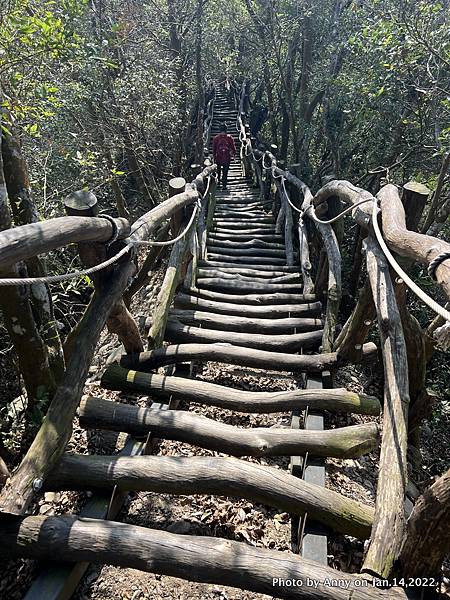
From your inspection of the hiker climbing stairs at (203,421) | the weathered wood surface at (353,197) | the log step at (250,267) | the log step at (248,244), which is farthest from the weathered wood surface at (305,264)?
the log step at (248,244)

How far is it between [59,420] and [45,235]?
100 centimetres

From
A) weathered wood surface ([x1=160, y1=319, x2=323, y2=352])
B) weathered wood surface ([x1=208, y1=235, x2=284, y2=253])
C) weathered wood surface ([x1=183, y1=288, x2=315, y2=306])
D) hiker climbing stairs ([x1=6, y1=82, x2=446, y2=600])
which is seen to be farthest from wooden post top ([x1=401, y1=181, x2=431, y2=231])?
weathered wood surface ([x1=208, y1=235, x2=284, y2=253])

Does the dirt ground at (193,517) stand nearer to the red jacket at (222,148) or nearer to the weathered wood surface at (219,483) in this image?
the weathered wood surface at (219,483)

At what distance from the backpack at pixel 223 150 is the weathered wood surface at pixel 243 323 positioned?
24.6ft

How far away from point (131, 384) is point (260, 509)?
130 centimetres

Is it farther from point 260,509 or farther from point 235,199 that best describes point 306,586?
point 235,199

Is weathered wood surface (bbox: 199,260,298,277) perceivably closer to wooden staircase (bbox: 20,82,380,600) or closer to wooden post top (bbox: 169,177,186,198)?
wooden staircase (bbox: 20,82,380,600)

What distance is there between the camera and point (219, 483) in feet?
7.11

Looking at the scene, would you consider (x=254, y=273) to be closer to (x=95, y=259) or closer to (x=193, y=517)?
(x=95, y=259)

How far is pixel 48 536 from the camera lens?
186cm

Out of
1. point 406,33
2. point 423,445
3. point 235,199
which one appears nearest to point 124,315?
point 423,445

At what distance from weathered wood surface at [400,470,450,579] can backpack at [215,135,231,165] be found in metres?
10.2

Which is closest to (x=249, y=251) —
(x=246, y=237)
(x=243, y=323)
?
(x=246, y=237)

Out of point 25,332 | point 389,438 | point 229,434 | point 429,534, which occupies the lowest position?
point 229,434
